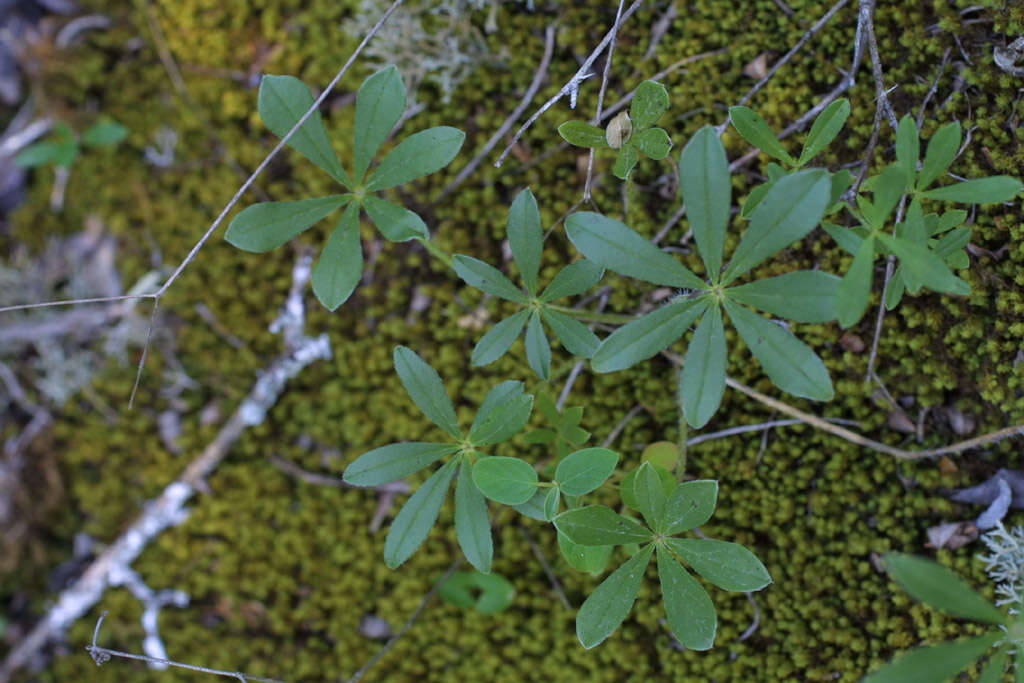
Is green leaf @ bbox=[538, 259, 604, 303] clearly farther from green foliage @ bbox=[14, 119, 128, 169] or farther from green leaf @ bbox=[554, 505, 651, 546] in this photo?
green foliage @ bbox=[14, 119, 128, 169]

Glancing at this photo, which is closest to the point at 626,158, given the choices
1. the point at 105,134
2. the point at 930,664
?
the point at 930,664

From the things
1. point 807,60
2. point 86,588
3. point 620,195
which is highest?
point 807,60

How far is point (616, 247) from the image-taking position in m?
1.32

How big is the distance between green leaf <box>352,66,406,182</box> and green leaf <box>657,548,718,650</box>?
3.13 ft

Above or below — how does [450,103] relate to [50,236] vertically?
above

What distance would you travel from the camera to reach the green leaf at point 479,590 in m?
1.87

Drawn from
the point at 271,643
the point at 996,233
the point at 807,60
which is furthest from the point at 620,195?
the point at 271,643

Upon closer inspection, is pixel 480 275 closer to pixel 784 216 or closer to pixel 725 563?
pixel 784 216

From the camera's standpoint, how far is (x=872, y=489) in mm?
1649

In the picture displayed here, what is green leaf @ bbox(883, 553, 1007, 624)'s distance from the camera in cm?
104

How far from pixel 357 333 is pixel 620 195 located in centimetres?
84

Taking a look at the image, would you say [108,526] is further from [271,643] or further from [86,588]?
[271,643]

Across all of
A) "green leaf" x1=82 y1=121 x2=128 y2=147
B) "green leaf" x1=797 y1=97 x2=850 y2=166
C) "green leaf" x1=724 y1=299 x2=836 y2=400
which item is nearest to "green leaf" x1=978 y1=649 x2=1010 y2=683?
"green leaf" x1=724 y1=299 x2=836 y2=400

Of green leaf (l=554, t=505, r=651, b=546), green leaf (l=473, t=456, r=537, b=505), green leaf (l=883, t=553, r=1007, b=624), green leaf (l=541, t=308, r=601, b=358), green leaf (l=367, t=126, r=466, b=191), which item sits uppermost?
green leaf (l=367, t=126, r=466, b=191)
